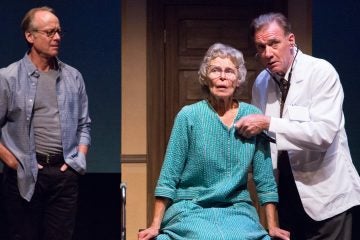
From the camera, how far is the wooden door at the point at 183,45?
5359 mm

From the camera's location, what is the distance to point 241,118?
2.90 m

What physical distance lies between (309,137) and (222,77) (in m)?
0.43

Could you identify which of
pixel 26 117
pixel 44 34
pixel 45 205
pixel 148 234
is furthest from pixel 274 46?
pixel 45 205

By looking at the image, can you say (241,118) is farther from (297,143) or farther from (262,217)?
(262,217)

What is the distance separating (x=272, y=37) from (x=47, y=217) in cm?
138

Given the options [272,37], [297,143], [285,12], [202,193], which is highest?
[285,12]

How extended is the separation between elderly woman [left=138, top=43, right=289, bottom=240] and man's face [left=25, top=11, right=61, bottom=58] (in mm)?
826

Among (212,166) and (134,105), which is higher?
(134,105)

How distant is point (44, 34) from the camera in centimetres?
336

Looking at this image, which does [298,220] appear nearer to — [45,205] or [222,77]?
[222,77]

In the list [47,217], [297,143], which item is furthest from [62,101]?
[297,143]

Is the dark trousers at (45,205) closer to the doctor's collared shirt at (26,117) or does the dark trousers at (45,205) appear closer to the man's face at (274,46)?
the doctor's collared shirt at (26,117)

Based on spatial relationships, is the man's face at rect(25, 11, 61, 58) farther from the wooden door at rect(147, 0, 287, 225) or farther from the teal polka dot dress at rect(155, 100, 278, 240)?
the wooden door at rect(147, 0, 287, 225)

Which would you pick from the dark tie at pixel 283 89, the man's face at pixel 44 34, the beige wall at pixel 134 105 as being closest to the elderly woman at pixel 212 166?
the dark tie at pixel 283 89
